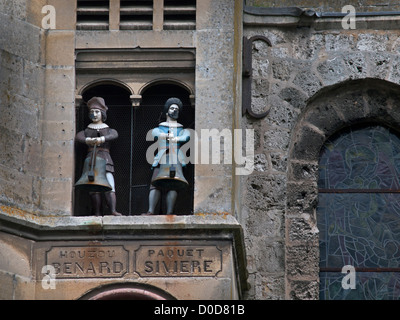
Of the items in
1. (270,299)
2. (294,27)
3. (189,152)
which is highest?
(294,27)

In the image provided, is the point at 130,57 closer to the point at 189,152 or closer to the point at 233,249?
the point at 189,152

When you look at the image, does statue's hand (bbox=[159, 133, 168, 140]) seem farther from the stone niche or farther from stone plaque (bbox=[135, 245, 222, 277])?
stone plaque (bbox=[135, 245, 222, 277])

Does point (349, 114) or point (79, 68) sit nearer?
point (79, 68)

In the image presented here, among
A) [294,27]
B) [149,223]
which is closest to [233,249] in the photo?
[149,223]

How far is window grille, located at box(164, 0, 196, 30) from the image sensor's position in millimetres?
18734

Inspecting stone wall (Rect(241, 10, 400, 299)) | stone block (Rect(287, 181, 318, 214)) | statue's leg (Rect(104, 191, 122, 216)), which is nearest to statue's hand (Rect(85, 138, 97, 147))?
statue's leg (Rect(104, 191, 122, 216))

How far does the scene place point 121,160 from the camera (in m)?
18.9

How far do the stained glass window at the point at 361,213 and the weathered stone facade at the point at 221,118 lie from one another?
181mm

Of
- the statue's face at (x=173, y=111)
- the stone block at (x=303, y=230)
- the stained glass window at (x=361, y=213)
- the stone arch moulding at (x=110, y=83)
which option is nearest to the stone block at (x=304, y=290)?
the stained glass window at (x=361, y=213)

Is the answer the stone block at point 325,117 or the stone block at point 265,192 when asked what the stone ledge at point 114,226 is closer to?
the stone block at point 265,192

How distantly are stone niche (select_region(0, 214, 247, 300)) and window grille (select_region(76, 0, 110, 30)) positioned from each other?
2193 millimetres

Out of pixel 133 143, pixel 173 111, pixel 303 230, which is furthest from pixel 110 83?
pixel 303 230

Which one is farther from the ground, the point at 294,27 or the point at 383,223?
the point at 294,27

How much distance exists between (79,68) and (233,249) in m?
2.57
